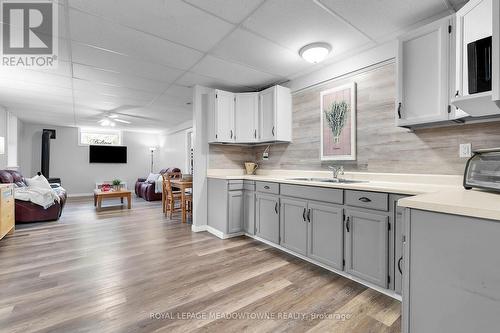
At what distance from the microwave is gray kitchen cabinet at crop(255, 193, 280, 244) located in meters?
1.95

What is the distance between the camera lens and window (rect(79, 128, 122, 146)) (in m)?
8.03

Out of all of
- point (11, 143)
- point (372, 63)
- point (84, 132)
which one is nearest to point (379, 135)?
point (372, 63)

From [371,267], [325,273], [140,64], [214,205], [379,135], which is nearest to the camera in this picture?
[371,267]

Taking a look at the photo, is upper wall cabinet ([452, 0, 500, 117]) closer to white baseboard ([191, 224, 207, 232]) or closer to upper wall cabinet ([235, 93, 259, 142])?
upper wall cabinet ([235, 93, 259, 142])

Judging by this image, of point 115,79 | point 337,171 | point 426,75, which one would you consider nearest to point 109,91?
point 115,79

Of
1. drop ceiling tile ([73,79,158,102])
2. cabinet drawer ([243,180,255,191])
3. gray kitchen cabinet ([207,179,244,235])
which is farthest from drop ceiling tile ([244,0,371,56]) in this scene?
drop ceiling tile ([73,79,158,102])

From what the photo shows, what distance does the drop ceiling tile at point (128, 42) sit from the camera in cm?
208

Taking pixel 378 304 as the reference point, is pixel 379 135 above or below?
above

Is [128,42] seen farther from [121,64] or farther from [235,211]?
[235,211]

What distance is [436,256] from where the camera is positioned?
1.02 m

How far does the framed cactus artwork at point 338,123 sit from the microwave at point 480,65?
48.3 inches

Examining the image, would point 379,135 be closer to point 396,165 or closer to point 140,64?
point 396,165

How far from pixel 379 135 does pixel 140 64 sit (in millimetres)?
3022

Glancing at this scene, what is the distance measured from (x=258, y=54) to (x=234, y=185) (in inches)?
68.4
